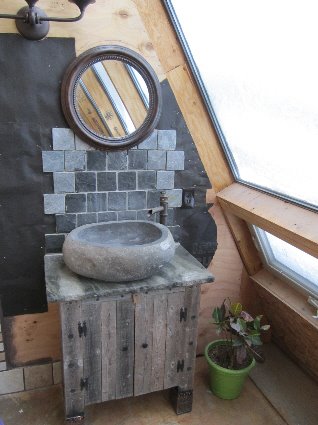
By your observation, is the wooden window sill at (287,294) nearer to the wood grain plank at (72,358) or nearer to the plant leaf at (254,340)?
the plant leaf at (254,340)

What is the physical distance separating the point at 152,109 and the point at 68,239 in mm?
790

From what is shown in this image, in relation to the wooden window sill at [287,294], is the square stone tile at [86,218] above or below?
above

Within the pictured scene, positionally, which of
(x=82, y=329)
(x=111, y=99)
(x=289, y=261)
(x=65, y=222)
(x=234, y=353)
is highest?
(x=111, y=99)

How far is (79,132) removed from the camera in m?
1.81

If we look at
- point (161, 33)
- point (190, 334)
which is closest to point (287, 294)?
point (190, 334)

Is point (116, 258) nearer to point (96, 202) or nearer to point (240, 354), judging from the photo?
point (96, 202)

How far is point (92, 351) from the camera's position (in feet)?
5.62

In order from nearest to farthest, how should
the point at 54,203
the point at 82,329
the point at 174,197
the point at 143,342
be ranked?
the point at 82,329 < the point at 143,342 < the point at 54,203 < the point at 174,197

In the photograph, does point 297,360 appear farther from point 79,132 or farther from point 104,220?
point 79,132

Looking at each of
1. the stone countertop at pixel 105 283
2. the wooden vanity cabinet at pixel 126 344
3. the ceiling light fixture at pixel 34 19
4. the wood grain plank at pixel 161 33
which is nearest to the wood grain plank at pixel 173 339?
the wooden vanity cabinet at pixel 126 344

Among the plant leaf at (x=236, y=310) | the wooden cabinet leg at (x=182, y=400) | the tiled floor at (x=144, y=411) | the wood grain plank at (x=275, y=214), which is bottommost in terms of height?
the tiled floor at (x=144, y=411)

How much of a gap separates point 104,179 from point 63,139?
29cm

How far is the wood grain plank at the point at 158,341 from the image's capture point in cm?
175

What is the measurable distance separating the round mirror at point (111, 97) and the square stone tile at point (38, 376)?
4.29ft
